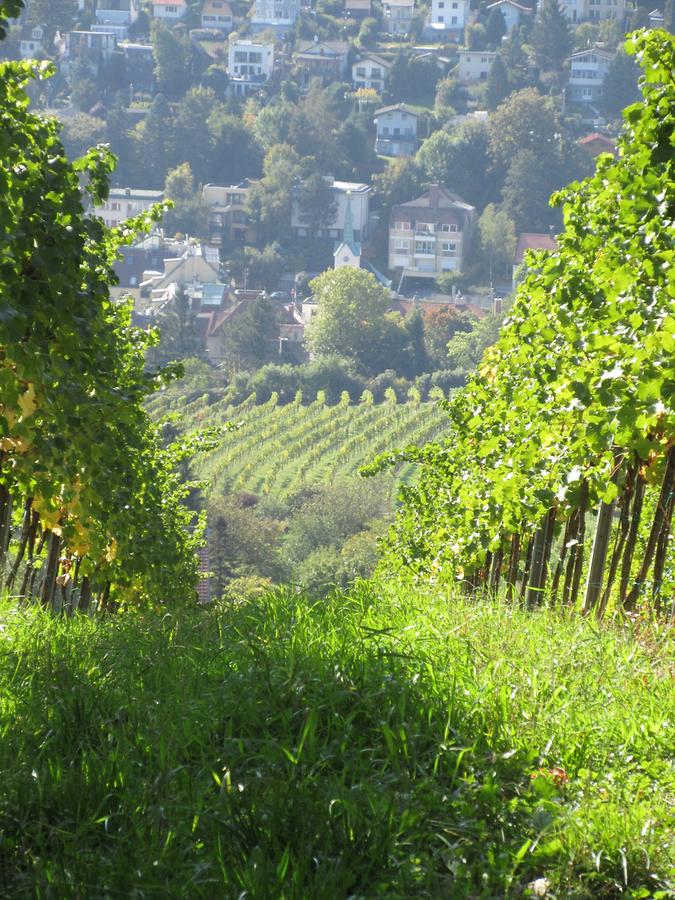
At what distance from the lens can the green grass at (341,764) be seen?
7.30 feet

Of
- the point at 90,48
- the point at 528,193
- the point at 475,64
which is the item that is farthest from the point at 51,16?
the point at 528,193

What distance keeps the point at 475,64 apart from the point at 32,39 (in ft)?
131

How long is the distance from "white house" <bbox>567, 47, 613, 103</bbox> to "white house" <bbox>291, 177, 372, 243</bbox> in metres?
26.1

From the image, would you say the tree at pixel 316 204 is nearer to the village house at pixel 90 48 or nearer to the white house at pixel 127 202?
the white house at pixel 127 202

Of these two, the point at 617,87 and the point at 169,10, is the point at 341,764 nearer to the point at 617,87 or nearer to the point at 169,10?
the point at 617,87

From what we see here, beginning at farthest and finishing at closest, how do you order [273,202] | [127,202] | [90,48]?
1. [90,48]
2. [273,202]
3. [127,202]

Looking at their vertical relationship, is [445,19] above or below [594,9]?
below

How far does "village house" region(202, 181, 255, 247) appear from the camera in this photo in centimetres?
9331

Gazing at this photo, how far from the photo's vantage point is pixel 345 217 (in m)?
95.5

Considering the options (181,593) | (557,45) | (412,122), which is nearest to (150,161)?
(412,122)

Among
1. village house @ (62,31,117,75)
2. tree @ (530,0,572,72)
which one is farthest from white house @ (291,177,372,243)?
village house @ (62,31,117,75)

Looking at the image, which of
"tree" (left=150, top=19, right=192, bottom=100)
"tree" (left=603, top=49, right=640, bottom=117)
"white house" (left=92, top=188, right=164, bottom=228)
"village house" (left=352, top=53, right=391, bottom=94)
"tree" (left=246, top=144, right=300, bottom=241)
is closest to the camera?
"white house" (left=92, top=188, right=164, bottom=228)

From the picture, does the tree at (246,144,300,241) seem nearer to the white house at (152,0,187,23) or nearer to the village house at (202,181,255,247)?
the village house at (202,181,255,247)

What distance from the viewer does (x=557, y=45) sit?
4510 inches
